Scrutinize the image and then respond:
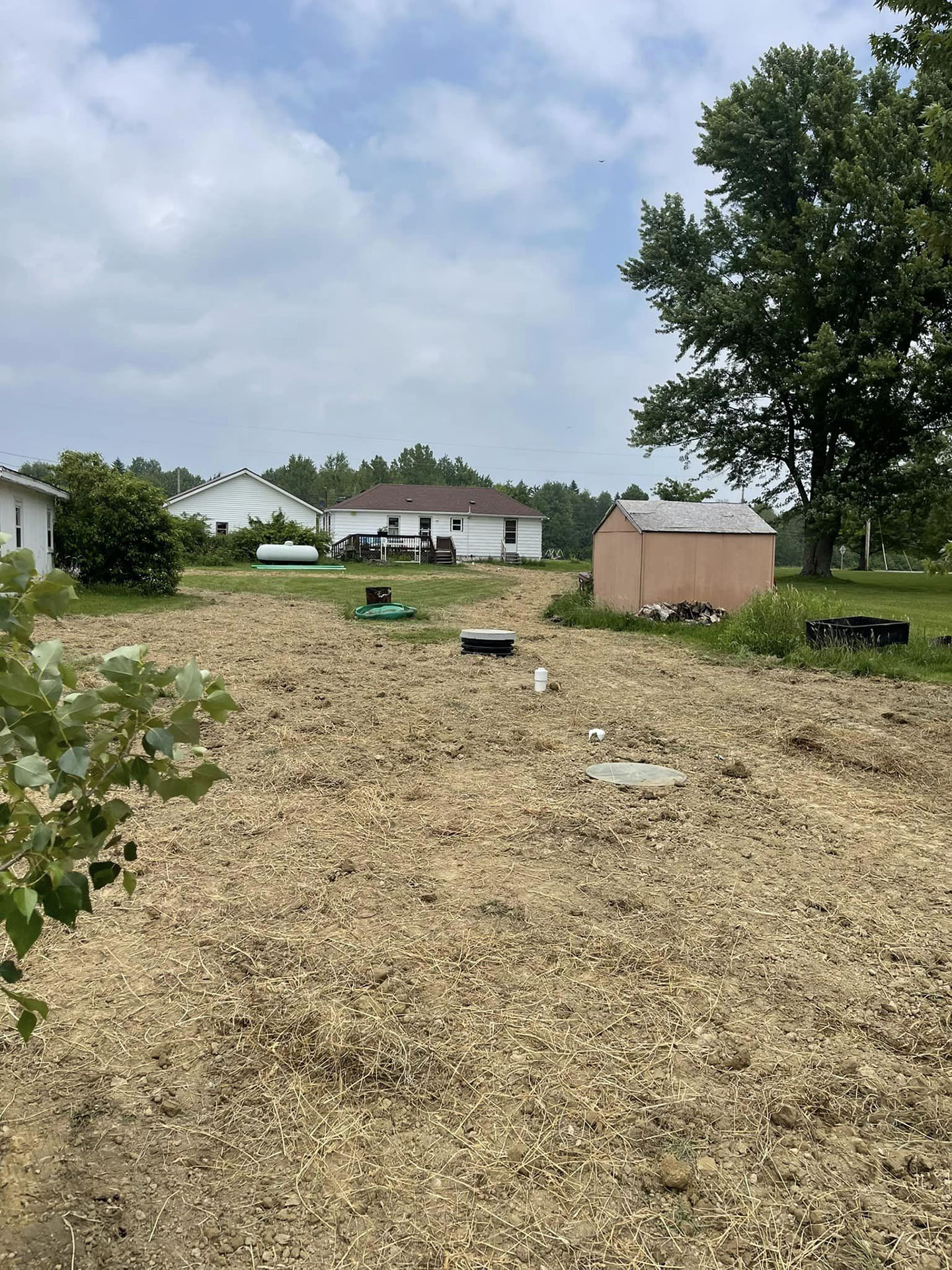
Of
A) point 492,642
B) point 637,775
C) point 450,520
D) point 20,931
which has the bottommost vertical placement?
point 637,775

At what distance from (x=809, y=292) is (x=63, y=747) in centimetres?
2853

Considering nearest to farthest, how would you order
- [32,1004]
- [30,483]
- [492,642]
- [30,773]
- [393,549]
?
[30,773] < [32,1004] < [492,642] < [30,483] < [393,549]

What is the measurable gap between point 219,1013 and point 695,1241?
5.24 feet

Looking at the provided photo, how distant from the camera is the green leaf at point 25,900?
3.84ft

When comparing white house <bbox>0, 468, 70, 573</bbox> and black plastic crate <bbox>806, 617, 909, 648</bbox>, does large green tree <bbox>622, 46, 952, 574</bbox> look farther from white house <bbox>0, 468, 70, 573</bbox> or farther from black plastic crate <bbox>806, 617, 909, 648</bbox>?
white house <bbox>0, 468, 70, 573</bbox>

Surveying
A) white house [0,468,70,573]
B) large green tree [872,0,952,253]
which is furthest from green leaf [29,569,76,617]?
white house [0,468,70,573]

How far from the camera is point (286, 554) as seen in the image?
34906mm

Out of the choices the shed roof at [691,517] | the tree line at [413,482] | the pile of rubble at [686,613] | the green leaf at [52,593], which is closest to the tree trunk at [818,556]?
the shed roof at [691,517]

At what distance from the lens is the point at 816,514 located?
24.8 metres

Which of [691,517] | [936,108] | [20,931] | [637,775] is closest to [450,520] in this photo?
[691,517]

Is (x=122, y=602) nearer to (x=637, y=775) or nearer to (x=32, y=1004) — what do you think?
(x=637, y=775)

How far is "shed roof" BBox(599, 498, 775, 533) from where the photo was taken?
1477 centimetres

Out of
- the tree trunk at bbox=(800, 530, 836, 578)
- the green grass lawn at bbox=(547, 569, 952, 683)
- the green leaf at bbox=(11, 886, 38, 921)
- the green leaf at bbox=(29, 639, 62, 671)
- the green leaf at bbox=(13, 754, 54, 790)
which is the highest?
the tree trunk at bbox=(800, 530, 836, 578)

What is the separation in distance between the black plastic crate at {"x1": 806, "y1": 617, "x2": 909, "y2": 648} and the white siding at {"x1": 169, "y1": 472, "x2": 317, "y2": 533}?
114 ft
